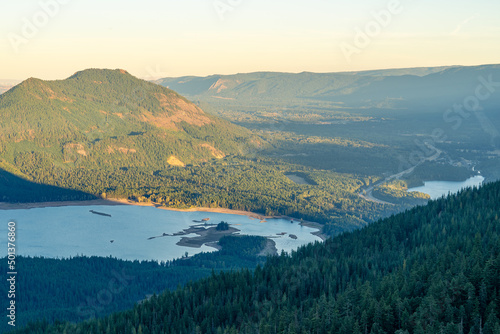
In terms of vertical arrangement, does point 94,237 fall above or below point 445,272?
below

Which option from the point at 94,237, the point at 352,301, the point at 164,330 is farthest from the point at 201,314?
the point at 94,237

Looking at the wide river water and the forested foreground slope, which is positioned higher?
the forested foreground slope

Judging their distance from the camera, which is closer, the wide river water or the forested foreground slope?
the forested foreground slope

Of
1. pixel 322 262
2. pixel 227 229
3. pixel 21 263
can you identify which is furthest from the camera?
pixel 227 229

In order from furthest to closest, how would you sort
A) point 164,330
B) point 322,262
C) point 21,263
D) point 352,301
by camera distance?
point 21,263 → point 322,262 → point 164,330 → point 352,301

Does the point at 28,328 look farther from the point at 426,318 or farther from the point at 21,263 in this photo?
the point at 426,318
